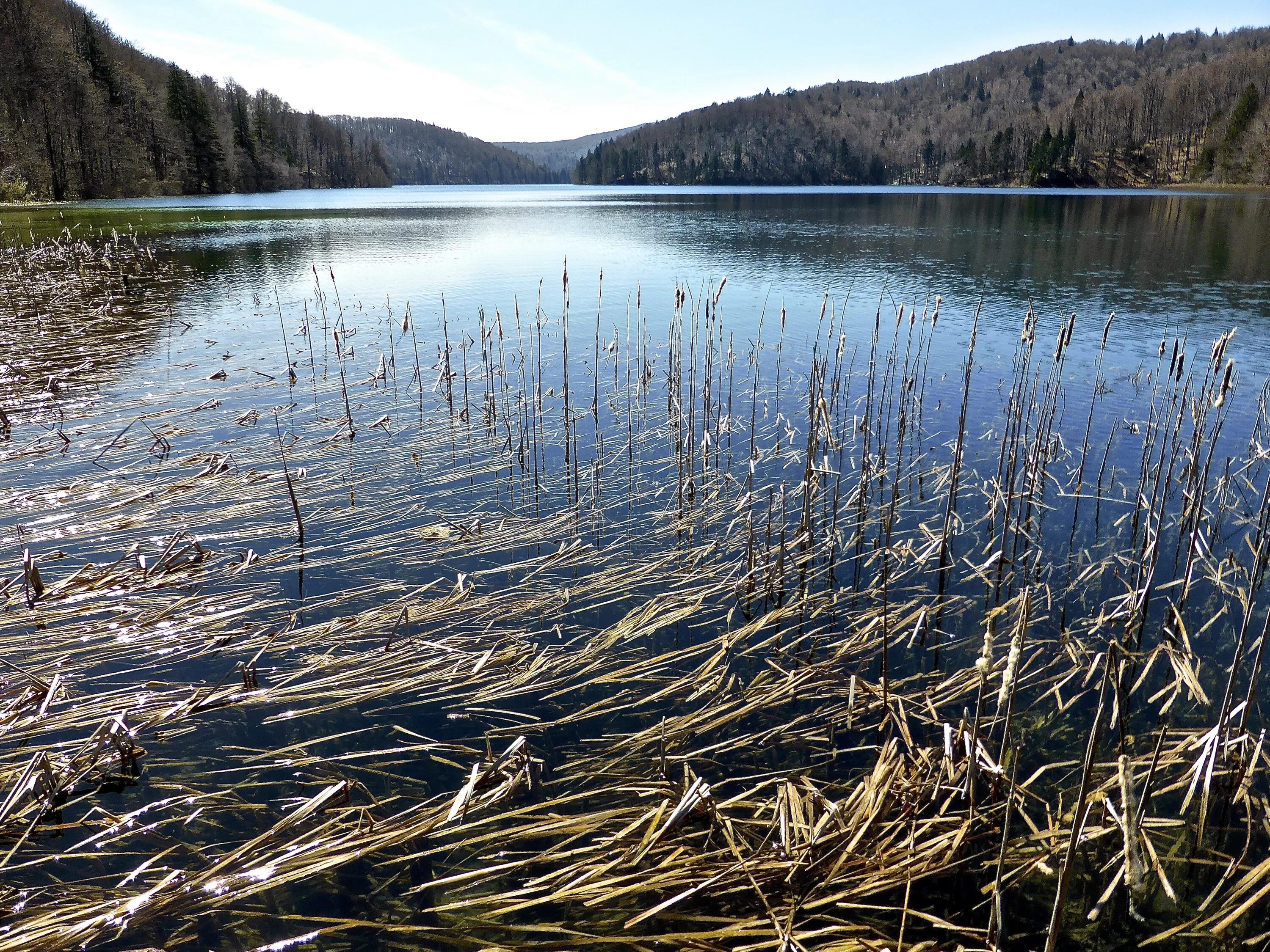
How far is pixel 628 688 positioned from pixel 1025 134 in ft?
472

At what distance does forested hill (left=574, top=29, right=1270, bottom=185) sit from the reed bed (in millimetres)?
89966

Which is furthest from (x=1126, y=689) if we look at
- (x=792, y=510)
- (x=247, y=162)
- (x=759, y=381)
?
(x=247, y=162)

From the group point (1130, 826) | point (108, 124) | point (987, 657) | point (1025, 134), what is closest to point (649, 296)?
point (987, 657)

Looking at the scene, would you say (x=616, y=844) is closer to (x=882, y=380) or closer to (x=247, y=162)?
(x=882, y=380)

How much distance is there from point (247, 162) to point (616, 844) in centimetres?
10961

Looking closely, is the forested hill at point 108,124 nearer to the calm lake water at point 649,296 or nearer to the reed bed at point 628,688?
the calm lake water at point 649,296

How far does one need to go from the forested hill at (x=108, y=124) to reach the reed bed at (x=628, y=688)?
60661 millimetres

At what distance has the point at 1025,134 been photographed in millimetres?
117750

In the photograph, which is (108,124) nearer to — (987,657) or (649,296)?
(649,296)

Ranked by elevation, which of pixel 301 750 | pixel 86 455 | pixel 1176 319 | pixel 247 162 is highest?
pixel 247 162

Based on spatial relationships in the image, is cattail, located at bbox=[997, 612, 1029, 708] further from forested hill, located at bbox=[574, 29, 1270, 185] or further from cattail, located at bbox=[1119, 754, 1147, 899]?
forested hill, located at bbox=[574, 29, 1270, 185]

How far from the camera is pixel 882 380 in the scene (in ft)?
41.0

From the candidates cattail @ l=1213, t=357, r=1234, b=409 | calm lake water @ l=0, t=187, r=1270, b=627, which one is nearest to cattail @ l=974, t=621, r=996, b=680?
cattail @ l=1213, t=357, r=1234, b=409

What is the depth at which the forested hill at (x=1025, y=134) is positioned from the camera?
3851 inches
